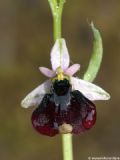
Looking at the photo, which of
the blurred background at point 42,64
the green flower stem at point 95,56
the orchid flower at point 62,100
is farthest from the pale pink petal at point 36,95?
the blurred background at point 42,64

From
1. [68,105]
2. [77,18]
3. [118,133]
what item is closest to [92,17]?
[77,18]

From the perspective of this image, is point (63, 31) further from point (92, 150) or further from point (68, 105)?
point (68, 105)

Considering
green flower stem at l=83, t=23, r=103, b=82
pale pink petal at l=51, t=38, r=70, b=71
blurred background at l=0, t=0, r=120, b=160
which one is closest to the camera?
pale pink petal at l=51, t=38, r=70, b=71

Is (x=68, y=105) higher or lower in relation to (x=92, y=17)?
lower

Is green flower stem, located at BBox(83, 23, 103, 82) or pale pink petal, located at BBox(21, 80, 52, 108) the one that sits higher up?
green flower stem, located at BBox(83, 23, 103, 82)

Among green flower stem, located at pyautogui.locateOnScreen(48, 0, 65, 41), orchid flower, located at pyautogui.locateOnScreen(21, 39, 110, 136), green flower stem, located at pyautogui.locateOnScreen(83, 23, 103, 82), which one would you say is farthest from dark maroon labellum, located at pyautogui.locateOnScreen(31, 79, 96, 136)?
green flower stem, located at pyautogui.locateOnScreen(48, 0, 65, 41)

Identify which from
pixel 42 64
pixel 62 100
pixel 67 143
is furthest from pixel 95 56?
pixel 42 64

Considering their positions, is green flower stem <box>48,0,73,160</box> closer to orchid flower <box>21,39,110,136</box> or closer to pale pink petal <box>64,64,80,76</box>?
orchid flower <box>21,39,110,136</box>
